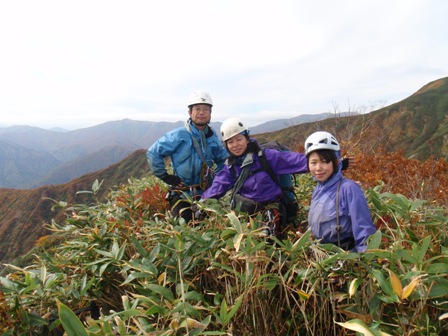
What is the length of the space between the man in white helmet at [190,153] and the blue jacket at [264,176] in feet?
3.61

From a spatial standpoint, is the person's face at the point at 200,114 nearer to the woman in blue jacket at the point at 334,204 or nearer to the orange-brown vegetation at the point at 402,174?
the woman in blue jacket at the point at 334,204

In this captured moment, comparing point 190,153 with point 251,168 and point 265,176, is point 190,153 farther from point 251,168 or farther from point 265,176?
point 265,176

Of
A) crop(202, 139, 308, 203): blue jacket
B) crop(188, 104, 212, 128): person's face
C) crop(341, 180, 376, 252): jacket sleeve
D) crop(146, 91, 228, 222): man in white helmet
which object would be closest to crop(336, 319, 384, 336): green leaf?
crop(341, 180, 376, 252): jacket sleeve

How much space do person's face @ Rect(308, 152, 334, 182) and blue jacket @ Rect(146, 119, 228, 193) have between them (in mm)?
2382

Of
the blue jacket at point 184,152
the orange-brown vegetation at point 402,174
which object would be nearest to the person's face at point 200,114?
the blue jacket at point 184,152

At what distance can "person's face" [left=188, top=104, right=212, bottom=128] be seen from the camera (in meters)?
5.03

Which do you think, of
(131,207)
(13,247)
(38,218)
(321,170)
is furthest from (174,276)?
(38,218)

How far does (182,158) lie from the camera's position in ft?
16.4

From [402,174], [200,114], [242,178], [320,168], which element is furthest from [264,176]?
[402,174]

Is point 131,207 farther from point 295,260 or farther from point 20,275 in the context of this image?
point 295,260

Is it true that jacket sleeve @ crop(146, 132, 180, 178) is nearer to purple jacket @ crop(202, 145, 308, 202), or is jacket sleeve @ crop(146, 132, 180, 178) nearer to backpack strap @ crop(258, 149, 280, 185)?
purple jacket @ crop(202, 145, 308, 202)

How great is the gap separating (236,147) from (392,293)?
8.55ft

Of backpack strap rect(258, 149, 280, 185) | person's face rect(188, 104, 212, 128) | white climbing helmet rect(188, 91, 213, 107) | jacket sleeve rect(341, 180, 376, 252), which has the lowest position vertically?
jacket sleeve rect(341, 180, 376, 252)

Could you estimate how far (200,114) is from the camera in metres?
5.05
